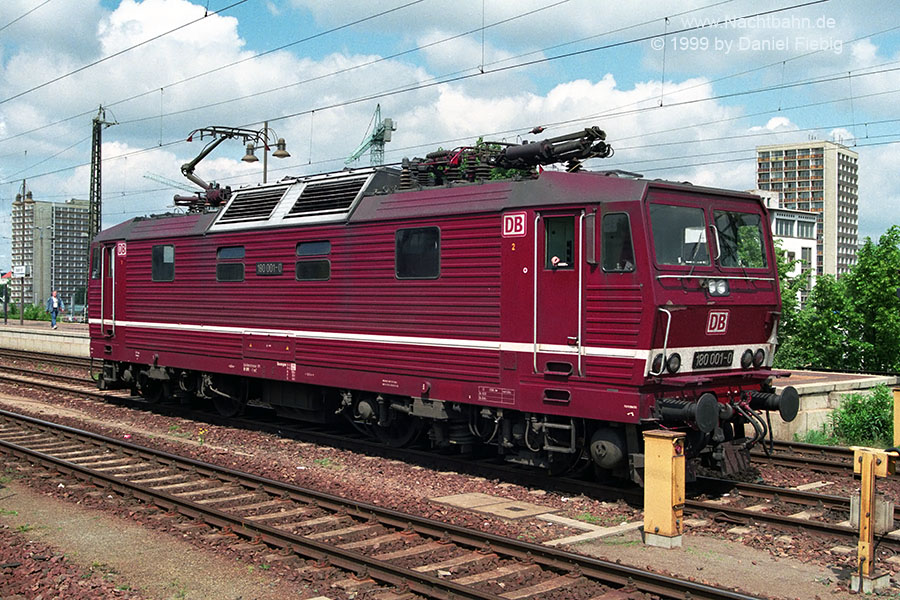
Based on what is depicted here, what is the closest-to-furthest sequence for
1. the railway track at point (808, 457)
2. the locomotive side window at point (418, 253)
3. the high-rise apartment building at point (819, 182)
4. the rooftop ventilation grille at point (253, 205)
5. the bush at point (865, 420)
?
the locomotive side window at point (418, 253) → the railway track at point (808, 457) → the bush at point (865, 420) → the rooftop ventilation grille at point (253, 205) → the high-rise apartment building at point (819, 182)

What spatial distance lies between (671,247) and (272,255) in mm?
6771

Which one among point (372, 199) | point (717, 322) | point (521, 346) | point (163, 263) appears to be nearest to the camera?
point (717, 322)

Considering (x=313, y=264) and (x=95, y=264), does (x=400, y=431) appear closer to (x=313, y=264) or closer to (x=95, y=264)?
(x=313, y=264)

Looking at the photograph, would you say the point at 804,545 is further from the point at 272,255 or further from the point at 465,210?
the point at 272,255

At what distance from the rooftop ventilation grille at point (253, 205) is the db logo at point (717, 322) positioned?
24.3 feet

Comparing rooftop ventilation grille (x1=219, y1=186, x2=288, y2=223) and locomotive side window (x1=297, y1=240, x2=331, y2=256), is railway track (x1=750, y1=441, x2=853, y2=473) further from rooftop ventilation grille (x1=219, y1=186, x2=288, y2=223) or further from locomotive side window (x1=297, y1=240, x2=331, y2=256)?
rooftop ventilation grille (x1=219, y1=186, x2=288, y2=223)

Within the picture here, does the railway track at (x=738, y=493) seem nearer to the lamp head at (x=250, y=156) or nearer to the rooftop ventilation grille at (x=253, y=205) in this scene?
the rooftop ventilation grille at (x=253, y=205)

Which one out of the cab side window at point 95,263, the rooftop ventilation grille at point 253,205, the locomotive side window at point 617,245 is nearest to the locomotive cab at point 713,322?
the locomotive side window at point 617,245

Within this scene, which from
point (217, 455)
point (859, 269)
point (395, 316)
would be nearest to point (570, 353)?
point (395, 316)

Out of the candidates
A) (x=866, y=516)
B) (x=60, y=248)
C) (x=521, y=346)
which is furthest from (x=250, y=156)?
(x=60, y=248)

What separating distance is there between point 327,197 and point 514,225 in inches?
156

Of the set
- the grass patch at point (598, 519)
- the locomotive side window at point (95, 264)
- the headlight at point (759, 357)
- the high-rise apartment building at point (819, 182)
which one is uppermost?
the high-rise apartment building at point (819, 182)

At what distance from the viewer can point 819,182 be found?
179875mm

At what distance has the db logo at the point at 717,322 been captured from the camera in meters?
9.87
